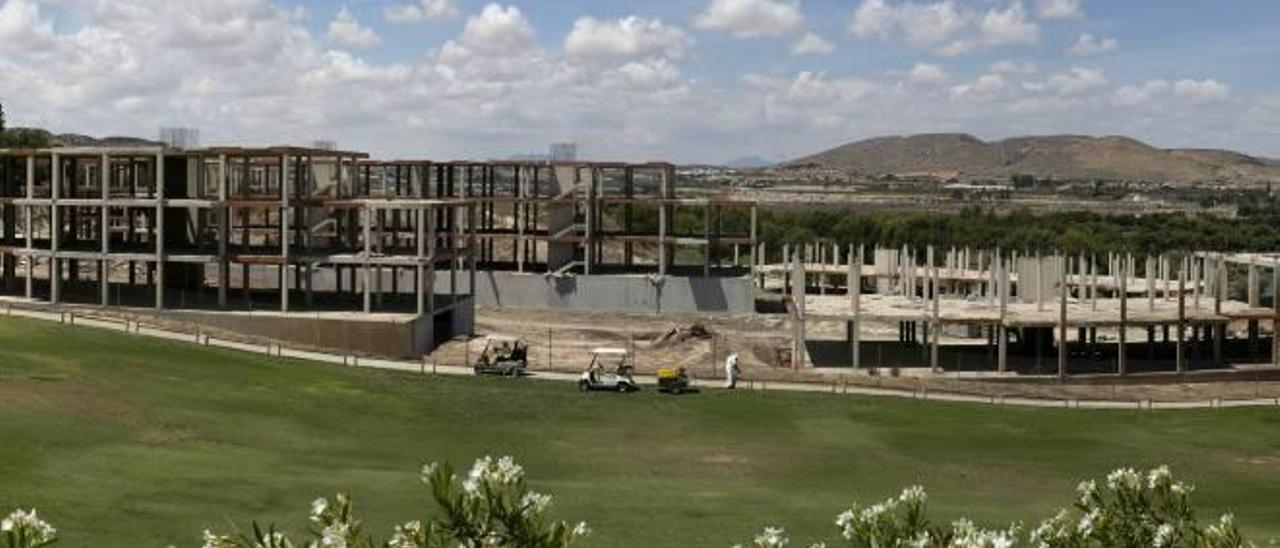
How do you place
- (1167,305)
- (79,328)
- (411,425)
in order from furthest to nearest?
(1167,305) < (79,328) < (411,425)

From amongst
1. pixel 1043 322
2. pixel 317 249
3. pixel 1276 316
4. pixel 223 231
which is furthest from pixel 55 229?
pixel 1276 316

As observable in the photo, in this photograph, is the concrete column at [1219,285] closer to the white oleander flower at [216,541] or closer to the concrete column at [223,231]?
the concrete column at [223,231]

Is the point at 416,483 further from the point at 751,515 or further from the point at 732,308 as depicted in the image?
the point at 732,308

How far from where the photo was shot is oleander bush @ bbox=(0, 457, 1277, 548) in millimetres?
9055

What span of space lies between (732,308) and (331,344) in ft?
114

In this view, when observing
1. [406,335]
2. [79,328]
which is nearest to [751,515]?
[406,335]

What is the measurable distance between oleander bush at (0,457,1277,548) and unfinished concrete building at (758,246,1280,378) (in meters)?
61.1

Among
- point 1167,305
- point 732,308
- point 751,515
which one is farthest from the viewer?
point 732,308

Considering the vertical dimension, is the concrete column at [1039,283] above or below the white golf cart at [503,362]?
above

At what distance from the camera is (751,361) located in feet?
251

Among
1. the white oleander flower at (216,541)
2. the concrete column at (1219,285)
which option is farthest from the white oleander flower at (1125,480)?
the concrete column at (1219,285)

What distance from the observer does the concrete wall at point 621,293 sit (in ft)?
319

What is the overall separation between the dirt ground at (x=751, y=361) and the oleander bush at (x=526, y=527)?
174 feet

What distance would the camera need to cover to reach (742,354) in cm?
7788
